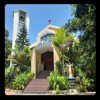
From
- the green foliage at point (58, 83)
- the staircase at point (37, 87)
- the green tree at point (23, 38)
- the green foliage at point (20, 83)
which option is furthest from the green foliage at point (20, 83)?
the green tree at point (23, 38)

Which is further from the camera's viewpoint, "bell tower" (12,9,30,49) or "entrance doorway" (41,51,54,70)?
"bell tower" (12,9,30,49)

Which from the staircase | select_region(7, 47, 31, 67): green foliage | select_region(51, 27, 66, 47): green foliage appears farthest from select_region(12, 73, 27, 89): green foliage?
select_region(51, 27, 66, 47): green foliage

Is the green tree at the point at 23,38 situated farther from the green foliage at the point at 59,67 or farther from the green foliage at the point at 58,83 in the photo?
the green foliage at the point at 58,83

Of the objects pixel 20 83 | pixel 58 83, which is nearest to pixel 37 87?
pixel 20 83

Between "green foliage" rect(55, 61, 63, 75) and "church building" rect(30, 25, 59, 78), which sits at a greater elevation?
"church building" rect(30, 25, 59, 78)

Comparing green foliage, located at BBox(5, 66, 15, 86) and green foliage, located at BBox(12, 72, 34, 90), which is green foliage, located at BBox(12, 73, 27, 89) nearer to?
green foliage, located at BBox(12, 72, 34, 90)

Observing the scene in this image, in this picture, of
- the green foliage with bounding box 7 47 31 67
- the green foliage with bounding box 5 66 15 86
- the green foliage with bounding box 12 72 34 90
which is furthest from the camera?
the green foliage with bounding box 7 47 31 67

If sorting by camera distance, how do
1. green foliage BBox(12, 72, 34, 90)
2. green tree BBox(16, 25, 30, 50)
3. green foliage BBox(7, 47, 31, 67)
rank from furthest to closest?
green tree BBox(16, 25, 30, 50), green foliage BBox(7, 47, 31, 67), green foliage BBox(12, 72, 34, 90)

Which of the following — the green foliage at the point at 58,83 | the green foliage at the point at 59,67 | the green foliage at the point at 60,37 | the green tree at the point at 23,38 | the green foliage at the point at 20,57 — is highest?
the green tree at the point at 23,38

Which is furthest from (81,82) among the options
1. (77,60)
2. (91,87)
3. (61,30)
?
(61,30)
